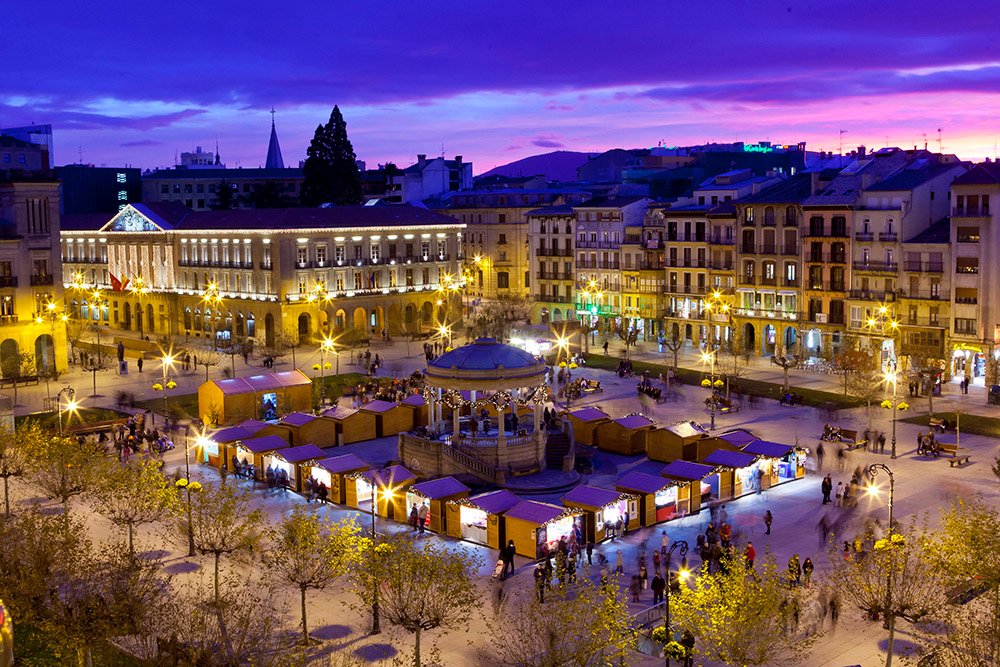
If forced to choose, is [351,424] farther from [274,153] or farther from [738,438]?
[274,153]

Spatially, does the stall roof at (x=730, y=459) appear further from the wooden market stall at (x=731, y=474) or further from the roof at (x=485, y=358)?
the roof at (x=485, y=358)

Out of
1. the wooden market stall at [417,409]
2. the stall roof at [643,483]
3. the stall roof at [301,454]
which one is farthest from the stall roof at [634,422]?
the stall roof at [301,454]

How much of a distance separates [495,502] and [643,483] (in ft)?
19.5

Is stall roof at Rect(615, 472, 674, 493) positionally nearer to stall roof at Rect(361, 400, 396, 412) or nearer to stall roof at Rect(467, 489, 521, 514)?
stall roof at Rect(467, 489, 521, 514)

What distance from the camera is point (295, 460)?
4484 centimetres

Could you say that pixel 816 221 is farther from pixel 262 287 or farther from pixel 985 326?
pixel 262 287

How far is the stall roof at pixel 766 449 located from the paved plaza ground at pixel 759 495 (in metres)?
1.43

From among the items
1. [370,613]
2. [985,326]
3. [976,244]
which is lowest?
[370,613]

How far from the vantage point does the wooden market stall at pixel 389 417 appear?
5488 cm

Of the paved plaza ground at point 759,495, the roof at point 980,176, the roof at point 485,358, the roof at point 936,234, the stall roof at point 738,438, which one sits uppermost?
the roof at point 980,176

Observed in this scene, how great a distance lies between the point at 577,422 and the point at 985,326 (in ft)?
103

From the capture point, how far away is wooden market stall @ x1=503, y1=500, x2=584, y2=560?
3647cm

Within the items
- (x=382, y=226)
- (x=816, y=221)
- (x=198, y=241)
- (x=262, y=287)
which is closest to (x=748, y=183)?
(x=816, y=221)

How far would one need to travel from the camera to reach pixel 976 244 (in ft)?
223
